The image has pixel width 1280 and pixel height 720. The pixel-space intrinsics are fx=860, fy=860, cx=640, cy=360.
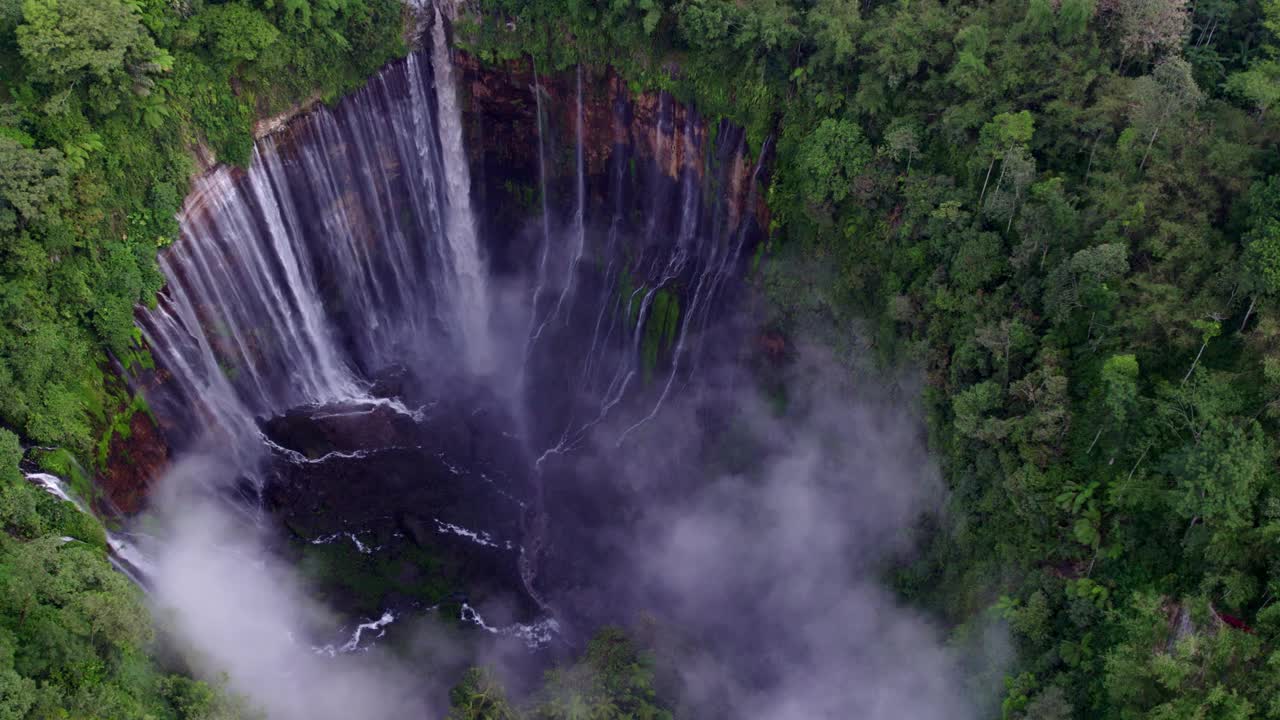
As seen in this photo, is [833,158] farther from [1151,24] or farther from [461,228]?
[461,228]

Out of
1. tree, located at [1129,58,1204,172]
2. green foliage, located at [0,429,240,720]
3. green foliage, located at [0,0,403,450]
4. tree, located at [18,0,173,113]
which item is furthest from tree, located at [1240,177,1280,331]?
tree, located at [18,0,173,113]

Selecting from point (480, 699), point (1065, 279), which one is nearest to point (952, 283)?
point (1065, 279)

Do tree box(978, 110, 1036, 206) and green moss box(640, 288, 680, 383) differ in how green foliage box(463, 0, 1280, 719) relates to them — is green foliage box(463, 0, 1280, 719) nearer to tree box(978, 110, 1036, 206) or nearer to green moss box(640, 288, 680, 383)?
tree box(978, 110, 1036, 206)

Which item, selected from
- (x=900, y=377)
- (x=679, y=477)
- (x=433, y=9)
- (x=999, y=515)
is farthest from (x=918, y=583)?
(x=433, y=9)

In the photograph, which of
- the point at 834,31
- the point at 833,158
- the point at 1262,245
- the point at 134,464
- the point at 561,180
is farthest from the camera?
the point at 561,180

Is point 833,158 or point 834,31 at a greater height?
point 834,31
